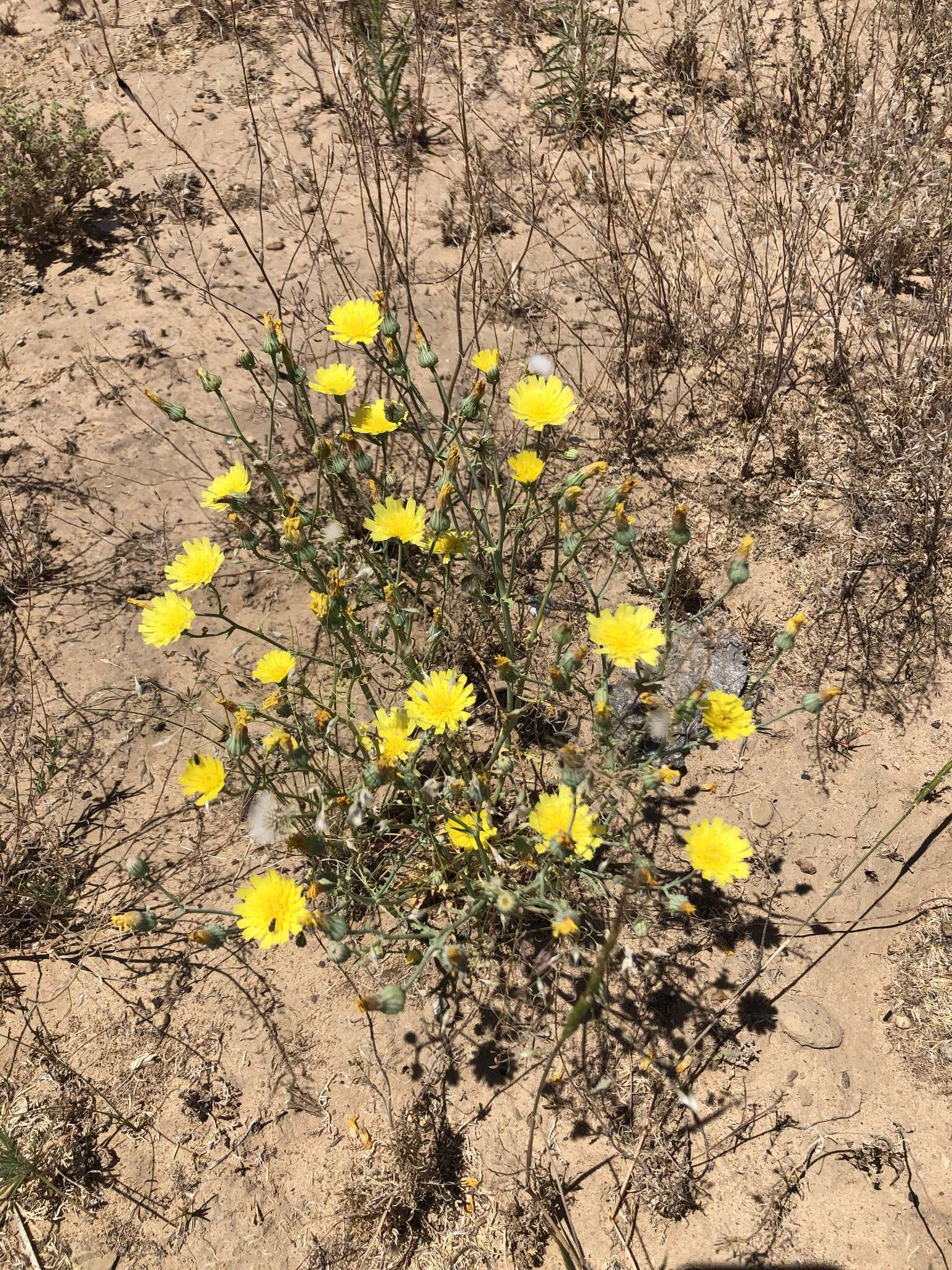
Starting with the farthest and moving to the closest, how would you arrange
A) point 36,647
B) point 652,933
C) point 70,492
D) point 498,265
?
1. point 498,265
2. point 70,492
3. point 36,647
4. point 652,933

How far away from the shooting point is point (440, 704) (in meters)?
1.96

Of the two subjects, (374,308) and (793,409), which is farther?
(793,409)

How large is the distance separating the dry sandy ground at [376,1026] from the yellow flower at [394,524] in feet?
2.55

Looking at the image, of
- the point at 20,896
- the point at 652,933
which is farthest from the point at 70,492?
the point at 652,933

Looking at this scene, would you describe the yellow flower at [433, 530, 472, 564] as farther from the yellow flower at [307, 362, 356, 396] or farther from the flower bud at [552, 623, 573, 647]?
the yellow flower at [307, 362, 356, 396]

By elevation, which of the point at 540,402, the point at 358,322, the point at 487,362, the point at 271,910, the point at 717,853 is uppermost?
the point at 358,322

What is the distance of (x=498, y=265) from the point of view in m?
3.61

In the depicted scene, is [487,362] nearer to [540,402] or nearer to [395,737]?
[540,402]

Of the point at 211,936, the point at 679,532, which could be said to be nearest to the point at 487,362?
the point at 679,532

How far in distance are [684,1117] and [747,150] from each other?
403 centimetres

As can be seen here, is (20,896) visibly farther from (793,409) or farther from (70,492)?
(793,409)

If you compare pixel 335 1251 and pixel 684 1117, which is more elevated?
pixel 684 1117

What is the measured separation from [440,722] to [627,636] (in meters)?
0.48

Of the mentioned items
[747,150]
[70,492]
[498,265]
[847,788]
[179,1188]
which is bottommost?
[179,1188]
